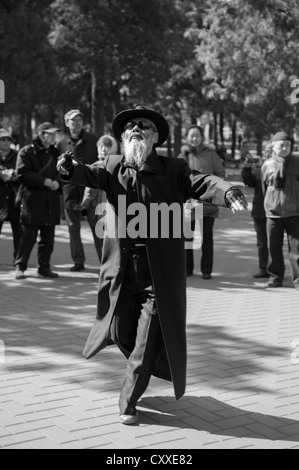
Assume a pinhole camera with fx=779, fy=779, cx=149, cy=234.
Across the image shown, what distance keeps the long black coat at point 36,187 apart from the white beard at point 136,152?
469cm

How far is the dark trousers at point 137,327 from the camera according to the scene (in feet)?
15.6

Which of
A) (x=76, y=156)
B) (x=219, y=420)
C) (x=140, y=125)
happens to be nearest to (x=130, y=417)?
(x=219, y=420)

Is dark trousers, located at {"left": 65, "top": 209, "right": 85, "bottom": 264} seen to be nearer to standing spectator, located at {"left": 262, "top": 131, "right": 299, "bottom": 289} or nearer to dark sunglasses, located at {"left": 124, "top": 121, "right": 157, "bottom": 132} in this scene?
standing spectator, located at {"left": 262, "top": 131, "right": 299, "bottom": 289}

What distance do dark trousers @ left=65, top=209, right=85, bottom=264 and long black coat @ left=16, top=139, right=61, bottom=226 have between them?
Result: 1.71ft

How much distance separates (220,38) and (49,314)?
766 centimetres

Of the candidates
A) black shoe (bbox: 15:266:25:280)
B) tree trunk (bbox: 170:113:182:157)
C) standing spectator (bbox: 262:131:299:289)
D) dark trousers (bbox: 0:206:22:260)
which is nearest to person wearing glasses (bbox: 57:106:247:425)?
standing spectator (bbox: 262:131:299:289)

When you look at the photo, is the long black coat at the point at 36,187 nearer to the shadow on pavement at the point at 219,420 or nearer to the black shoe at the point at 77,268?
the black shoe at the point at 77,268

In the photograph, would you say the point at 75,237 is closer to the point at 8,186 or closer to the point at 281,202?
the point at 8,186

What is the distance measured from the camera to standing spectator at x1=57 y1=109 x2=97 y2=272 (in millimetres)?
9961

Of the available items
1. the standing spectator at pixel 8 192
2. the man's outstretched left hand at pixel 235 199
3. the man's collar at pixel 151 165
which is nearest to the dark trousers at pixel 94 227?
the standing spectator at pixel 8 192
